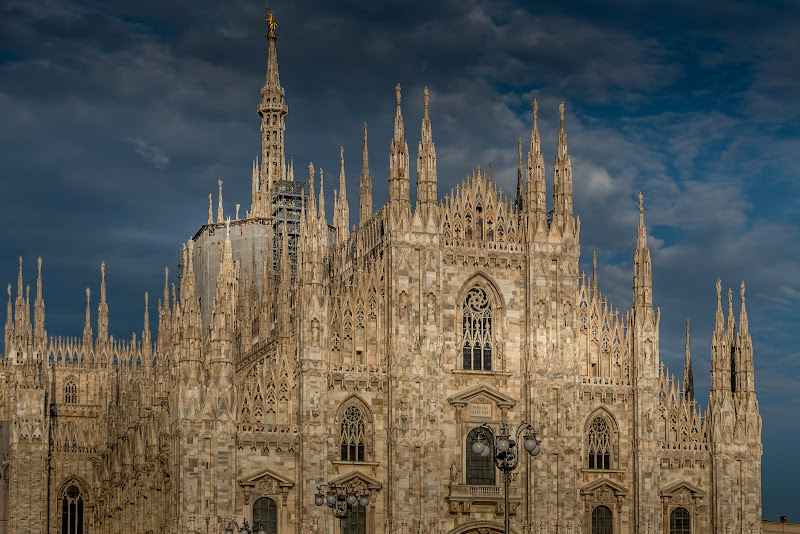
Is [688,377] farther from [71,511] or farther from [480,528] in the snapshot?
[71,511]

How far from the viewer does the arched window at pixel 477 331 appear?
223 feet

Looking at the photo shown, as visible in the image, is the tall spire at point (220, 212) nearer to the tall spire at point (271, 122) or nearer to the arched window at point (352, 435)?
the tall spire at point (271, 122)

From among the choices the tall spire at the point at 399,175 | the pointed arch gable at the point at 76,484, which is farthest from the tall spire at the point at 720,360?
the pointed arch gable at the point at 76,484

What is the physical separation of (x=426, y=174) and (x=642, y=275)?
12.1 m

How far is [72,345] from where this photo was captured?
107562mm

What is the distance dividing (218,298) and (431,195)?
38.1ft

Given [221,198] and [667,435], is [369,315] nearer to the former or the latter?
[667,435]

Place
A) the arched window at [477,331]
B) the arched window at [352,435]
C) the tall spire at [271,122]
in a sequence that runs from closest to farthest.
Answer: the arched window at [352,435]
the arched window at [477,331]
the tall spire at [271,122]

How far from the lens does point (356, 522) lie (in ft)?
213

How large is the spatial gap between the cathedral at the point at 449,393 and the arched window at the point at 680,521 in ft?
0.30

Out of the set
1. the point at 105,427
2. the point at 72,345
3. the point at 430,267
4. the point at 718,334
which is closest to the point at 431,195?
the point at 430,267

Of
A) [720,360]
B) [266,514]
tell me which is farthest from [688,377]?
[266,514]

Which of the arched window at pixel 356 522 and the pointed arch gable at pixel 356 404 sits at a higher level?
the pointed arch gable at pixel 356 404

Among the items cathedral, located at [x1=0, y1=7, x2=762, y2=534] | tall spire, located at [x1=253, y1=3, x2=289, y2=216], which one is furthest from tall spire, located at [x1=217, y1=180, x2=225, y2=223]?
cathedral, located at [x1=0, y1=7, x2=762, y2=534]
